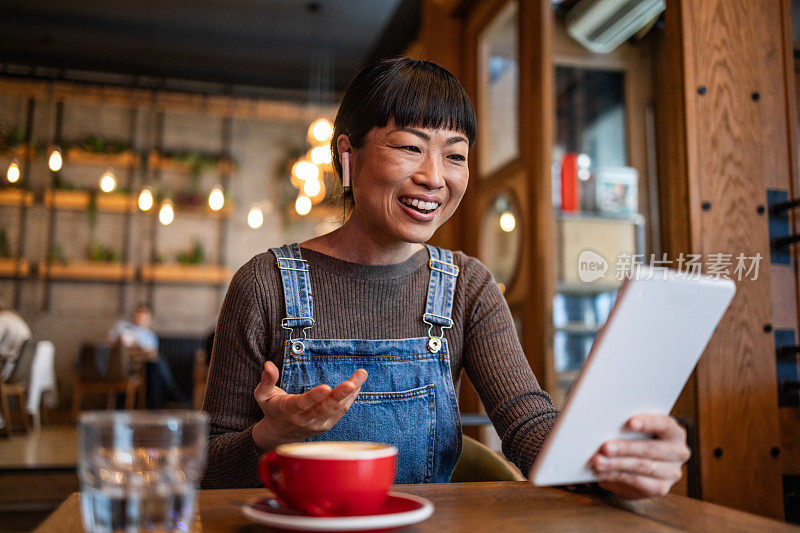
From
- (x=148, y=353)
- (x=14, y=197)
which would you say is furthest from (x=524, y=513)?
(x=14, y=197)

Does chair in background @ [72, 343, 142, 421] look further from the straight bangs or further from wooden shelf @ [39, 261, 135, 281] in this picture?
the straight bangs

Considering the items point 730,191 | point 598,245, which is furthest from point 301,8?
point 730,191

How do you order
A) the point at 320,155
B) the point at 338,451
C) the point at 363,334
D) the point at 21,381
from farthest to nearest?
the point at 21,381, the point at 320,155, the point at 363,334, the point at 338,451

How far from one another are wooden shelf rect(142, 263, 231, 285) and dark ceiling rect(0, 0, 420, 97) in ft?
7.79

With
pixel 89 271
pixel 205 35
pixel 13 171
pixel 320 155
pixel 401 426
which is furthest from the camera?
pixel 89 271

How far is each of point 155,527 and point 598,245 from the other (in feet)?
10.2

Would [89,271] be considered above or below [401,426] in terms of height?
above

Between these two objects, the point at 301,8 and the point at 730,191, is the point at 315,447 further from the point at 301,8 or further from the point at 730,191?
the point at 301,8

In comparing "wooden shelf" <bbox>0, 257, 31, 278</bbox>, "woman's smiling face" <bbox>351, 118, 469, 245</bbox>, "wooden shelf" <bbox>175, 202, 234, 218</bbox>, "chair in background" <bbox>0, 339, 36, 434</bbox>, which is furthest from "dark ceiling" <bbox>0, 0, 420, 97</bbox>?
"woman's smiling face" <bbox>351, 118, 469, 245</bbox>

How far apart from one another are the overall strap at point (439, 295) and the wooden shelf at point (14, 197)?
322 inches

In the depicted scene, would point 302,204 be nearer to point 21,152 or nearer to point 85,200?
point 85,200

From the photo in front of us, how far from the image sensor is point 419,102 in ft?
4.31

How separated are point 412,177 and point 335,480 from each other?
2.49 ft

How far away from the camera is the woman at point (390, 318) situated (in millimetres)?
1279
